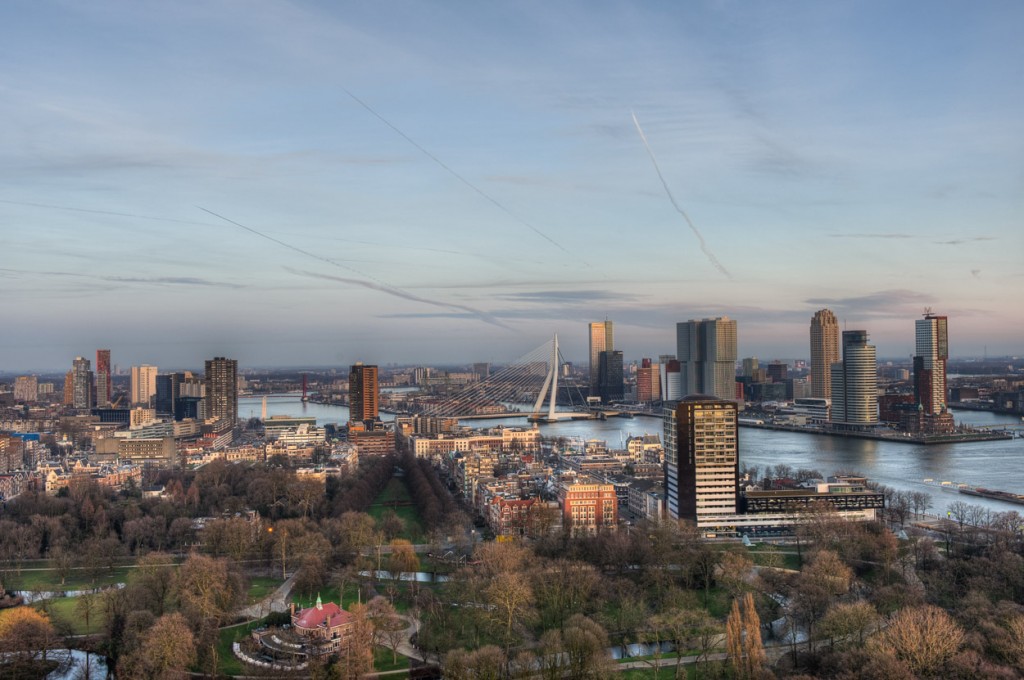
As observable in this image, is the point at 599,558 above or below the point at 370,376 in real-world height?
below

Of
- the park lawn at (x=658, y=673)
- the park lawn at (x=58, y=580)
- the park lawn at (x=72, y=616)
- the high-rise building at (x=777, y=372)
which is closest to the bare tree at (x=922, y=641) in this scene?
the park lawn at (x=658, y=673)

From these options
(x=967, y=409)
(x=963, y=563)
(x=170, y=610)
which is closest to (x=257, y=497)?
(x=170, y=610)

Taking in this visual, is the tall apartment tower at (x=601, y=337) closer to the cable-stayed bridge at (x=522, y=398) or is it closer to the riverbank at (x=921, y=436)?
Answer: the cable-stayed bridge at (x=522, y=398)

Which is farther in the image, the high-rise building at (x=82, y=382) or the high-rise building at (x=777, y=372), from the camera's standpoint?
the high-rise building at (x=777, y=372)

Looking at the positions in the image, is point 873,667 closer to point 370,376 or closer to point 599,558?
point 599,558

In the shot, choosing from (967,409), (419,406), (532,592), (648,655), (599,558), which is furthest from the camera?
(419,406)
